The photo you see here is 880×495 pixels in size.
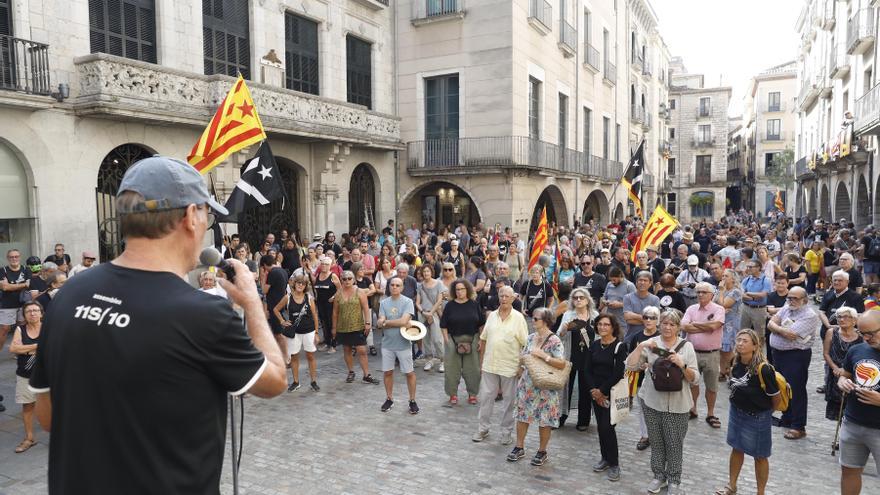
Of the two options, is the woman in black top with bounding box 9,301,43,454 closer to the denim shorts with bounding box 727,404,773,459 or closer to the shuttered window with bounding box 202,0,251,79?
the denim shorts with bounding box 727,404,773,459

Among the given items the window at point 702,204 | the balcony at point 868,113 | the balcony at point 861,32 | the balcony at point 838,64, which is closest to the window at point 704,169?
the window at point 702,204

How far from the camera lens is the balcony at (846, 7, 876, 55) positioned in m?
22.7

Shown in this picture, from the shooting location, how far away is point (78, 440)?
1.57 metres

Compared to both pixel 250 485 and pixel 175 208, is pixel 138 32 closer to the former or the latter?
pixel 250 485

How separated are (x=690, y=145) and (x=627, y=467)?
63003 millimetres

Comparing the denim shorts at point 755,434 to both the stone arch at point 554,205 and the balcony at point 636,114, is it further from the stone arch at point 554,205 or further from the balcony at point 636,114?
the balcony at point 636,114

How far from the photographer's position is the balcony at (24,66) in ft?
36.9

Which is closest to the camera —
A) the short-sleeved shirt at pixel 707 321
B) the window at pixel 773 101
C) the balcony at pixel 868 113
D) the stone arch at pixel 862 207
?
the short-sleeved shirt at pixel 707 321

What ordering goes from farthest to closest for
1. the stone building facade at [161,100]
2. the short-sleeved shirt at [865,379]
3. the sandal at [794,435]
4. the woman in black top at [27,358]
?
the stone building facade at [161,100]
the sandal at [794,435]
the woman in black top at [27,358]
the short-sleeved shirt at [865,379]

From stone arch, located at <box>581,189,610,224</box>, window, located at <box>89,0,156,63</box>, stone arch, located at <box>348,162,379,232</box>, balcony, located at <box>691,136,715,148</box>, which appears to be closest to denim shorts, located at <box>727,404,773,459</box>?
window, located at <box>89,0,156,63</box>

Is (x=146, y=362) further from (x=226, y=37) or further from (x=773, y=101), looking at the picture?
(x=773, y=101)

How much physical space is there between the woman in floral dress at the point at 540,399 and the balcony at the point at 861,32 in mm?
23637

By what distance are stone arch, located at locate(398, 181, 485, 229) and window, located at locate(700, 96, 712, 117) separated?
48534 millimetres

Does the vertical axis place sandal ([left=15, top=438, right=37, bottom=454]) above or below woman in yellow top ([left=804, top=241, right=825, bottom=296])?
below
